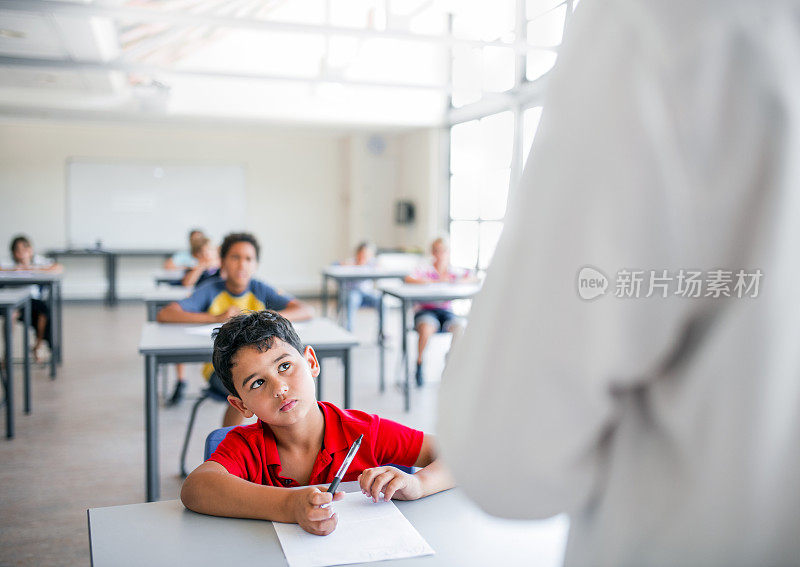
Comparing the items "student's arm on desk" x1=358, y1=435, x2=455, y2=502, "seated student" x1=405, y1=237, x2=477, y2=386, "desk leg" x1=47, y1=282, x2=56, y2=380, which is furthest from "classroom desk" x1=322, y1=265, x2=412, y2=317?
"student's arm on desk" x1=358, y1=435, x2=455, y2=502

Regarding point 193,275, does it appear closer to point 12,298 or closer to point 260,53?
point 12,298

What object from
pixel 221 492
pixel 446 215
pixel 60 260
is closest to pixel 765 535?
pixel 221 492

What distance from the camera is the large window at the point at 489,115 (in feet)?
24.5

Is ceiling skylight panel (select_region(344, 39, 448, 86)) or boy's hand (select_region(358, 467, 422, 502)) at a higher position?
ceiling skylight panel (select_region(344, 39, 448, 86))

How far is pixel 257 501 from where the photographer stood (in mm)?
1193

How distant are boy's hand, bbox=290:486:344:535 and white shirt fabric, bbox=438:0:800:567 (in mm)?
650

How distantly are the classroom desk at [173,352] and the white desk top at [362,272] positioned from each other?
3439 millimetres

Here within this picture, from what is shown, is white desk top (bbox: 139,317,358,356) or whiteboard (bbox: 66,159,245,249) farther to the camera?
whiteboard (bbox: 66,159,245,249)

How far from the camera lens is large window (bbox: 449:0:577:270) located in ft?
24.5

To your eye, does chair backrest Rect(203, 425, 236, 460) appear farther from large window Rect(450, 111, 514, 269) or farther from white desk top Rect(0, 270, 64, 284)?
large window Rect(450, 111, 514, 269)

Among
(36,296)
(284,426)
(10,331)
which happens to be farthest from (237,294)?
(36,296)

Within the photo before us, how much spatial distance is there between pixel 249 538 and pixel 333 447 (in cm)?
42

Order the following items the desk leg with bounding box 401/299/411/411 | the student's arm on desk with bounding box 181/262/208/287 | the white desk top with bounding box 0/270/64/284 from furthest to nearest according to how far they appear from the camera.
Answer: the student's arm on desk with bounding box 181/262/208/287 < the white desk top with bounding box 0/270/64/284 < the desk leg with bounding box 401/299/411/411

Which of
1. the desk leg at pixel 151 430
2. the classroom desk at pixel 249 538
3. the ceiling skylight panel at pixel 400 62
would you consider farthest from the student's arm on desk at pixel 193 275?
the ceiling skylight panel at pixel 400 62
